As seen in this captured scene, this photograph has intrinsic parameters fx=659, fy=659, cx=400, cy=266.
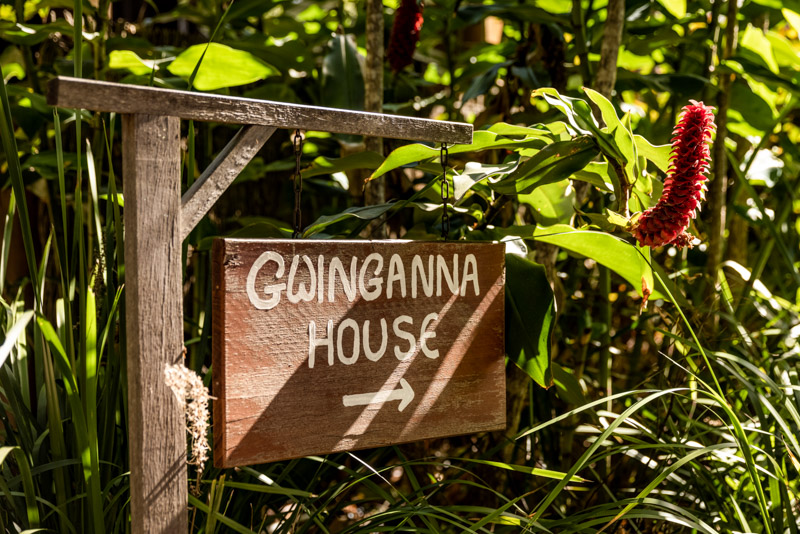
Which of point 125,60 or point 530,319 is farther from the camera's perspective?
point 125,60

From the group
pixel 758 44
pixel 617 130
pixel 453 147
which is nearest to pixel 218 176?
pixel 453 147

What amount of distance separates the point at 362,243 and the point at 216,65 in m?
0.59

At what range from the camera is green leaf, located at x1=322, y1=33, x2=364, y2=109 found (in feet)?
4.44

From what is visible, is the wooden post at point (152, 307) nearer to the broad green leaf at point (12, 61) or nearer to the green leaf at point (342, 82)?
the green leaf at point (342, 82)

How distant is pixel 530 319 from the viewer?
0.90 meters

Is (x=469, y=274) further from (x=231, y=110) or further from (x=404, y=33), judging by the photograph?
(x=404, y=33)

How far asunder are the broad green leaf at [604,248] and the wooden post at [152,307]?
1.63ft

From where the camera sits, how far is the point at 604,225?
955 mm

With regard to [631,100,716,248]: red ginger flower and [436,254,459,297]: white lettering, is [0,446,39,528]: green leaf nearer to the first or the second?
[436,254,459,297]: white lettering

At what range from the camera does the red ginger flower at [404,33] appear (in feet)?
4.02

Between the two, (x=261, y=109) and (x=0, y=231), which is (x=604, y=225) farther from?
(x=0, y=231)

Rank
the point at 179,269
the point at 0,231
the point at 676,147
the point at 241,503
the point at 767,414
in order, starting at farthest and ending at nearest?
the point at 0,231 → the point at 767,414 → the point at 241,503 → the point at 676,147 → the point at 179,269

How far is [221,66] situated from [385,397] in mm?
699

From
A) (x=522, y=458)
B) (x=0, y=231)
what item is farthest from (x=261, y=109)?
(x=0, y=231)
